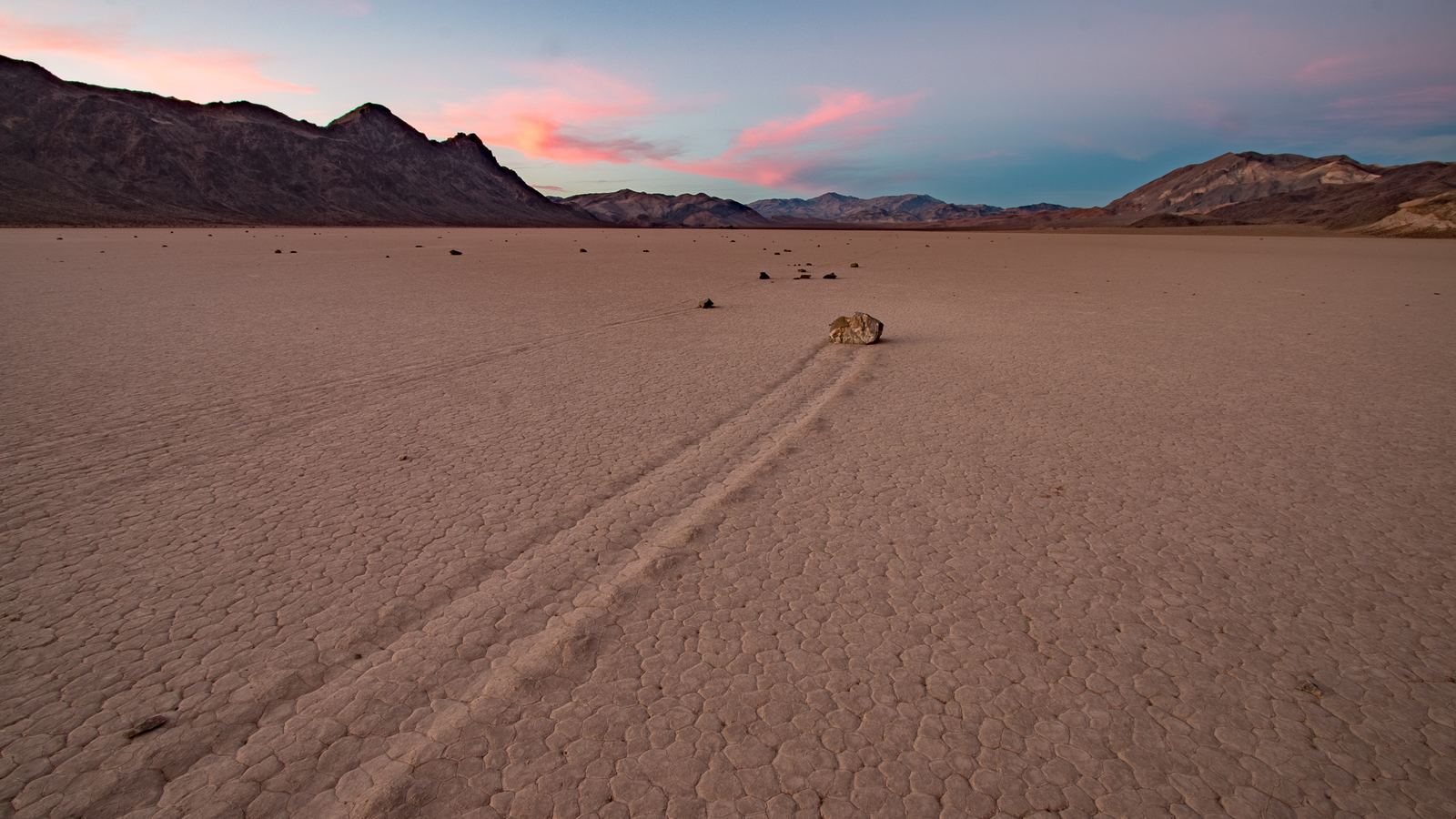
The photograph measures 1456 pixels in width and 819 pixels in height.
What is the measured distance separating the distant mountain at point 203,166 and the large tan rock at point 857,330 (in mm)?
62317

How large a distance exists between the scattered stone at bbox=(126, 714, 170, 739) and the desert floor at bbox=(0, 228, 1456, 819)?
0.23 ft

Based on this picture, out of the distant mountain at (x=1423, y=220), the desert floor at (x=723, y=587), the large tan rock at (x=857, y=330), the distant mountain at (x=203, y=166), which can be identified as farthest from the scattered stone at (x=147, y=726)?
the distant mountain at (x=203, y=166)

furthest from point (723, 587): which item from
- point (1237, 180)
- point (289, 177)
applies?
point (1237, 180)

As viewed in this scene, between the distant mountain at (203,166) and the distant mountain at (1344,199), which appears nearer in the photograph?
the distant mountain at (203,166)

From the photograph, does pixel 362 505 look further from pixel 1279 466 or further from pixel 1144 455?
pixel 1279 466

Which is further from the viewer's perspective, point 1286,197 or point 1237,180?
point 1237,180

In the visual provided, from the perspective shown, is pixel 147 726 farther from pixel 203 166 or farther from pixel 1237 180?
pixel 1237 180

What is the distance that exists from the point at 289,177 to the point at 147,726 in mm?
99419

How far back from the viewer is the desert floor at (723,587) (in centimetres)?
229

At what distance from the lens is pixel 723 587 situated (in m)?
3.34

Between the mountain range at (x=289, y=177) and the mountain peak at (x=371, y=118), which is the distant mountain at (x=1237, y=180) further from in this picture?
the mountain peak at (x=371, y=118)

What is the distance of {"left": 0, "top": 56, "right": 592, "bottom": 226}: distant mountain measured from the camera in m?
62.7

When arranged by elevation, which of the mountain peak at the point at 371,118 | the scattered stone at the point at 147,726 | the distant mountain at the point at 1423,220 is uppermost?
the mountain peak at the point at 371,118

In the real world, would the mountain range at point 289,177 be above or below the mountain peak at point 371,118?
below
